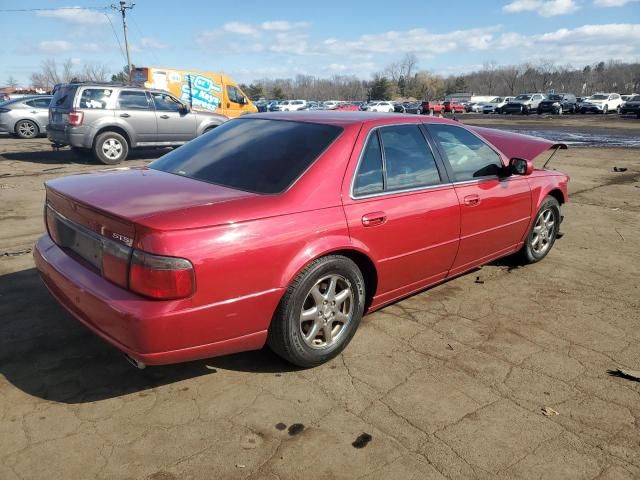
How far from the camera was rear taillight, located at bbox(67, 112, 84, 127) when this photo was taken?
1056cm

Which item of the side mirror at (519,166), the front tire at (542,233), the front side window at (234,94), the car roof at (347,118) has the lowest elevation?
the front tire at (542,233)

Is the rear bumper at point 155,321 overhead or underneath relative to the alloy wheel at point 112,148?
underneath

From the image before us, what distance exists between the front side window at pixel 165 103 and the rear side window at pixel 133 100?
0.79ft

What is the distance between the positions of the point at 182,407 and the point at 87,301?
0.76 m

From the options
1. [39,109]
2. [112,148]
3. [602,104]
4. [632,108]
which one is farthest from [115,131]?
[602,104]

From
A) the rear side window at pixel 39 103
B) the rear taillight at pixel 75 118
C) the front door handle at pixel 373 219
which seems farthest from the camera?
the rear side window at pixel 39 103

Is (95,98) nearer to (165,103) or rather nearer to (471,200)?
(165,103)

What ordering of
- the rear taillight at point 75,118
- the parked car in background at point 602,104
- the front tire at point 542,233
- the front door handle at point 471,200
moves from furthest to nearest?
the parked car in background at point 602,104 → the rear taillight at point 75,118 → the front tire at point 542,233 → the front door handle at point 471,200

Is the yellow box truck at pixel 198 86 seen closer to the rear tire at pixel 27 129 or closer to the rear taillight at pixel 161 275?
the rear tire at pixel 27 129

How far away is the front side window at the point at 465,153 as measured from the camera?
3857mm

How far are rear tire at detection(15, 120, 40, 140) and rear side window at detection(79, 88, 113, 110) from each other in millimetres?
7760

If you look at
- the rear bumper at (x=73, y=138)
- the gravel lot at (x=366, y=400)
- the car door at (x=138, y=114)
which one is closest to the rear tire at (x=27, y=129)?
the rear bumper at (x=73, y=138)

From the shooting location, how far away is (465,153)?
13.2 feet

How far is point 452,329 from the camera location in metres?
3.64
